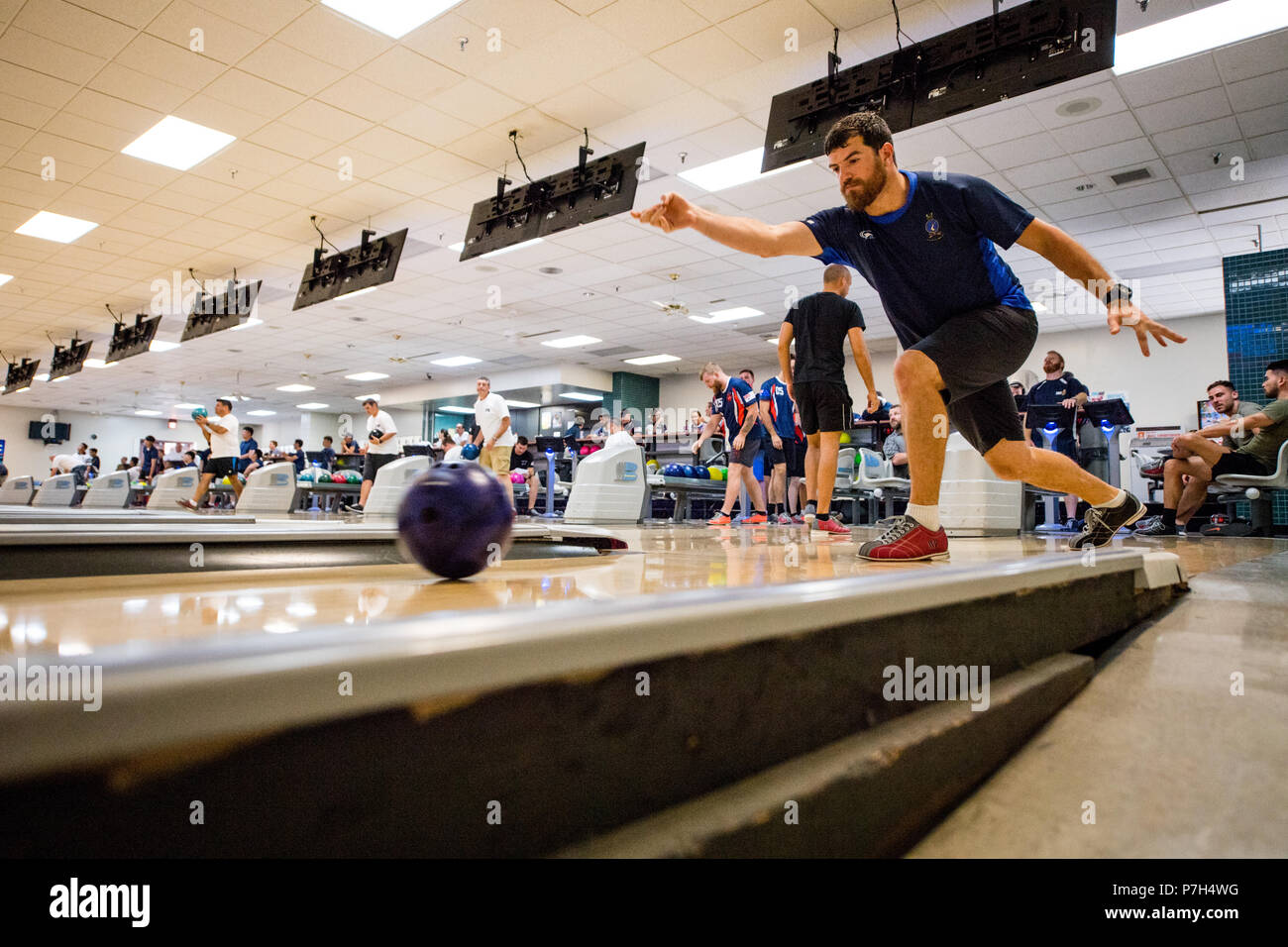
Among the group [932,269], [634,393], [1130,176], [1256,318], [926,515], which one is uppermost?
[1130,176]

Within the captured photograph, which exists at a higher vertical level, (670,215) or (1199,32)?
(1199,32)

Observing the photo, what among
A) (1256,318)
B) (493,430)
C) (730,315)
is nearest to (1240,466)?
(1256,318)

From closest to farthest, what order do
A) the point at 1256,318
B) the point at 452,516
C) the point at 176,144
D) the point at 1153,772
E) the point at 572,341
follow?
the point at 1153,772, the point at 452,516, the point at 176,144, the point at 1256,318, the point at 572,341

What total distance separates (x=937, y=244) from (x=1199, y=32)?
4549 mm

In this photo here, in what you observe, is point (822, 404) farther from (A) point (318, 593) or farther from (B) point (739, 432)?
(A) point (318, 593)

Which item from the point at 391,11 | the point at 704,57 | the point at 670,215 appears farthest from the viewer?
the point at 704,57

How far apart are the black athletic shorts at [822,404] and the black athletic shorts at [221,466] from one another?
723 centimetres

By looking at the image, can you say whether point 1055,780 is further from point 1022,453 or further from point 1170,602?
point 1022,453

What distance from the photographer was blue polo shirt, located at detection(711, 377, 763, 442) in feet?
21.6

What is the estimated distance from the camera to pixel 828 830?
757 millimetres

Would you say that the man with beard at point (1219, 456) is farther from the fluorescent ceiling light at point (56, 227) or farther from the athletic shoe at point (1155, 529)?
the fluorescent ceiling light at point (56, 227)

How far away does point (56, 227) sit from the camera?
8.68 meters
